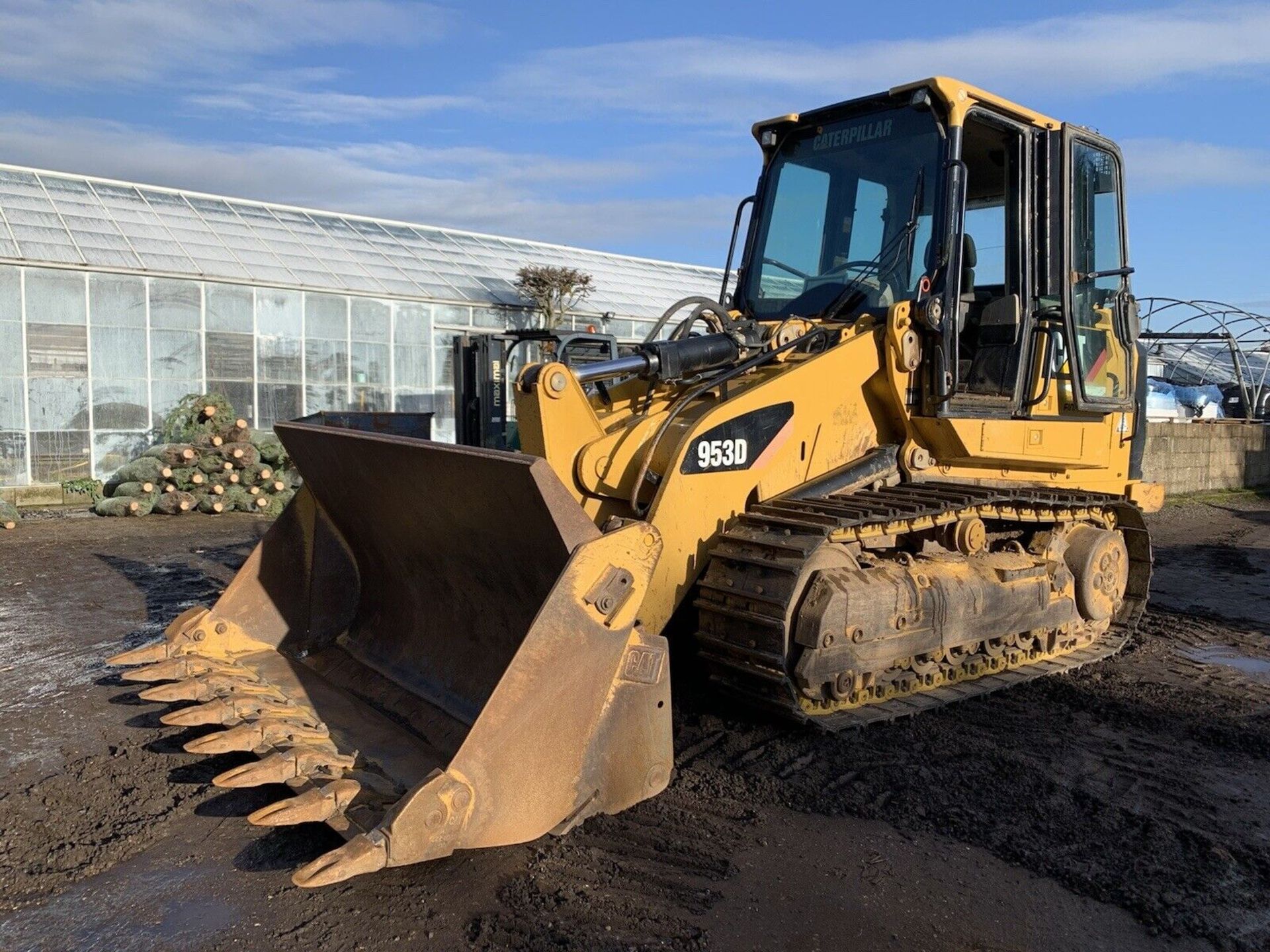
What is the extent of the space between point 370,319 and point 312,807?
1421 centimetres

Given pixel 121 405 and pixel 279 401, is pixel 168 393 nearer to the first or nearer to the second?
pixel 121 405

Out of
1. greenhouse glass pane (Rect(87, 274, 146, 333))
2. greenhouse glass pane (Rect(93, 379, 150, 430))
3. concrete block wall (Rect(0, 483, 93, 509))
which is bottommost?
concrete block wall (Rect(0, 483, 93, 509))

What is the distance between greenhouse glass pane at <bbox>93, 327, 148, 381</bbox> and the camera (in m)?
14.5

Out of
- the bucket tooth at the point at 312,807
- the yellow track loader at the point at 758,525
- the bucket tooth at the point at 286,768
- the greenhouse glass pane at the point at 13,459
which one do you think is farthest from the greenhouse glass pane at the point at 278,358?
the bucket tooth at the point at 312,807

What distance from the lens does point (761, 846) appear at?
3.79 meters

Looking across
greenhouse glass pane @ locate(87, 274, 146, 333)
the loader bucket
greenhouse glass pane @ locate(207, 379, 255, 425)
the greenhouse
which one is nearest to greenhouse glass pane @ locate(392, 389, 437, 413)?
the greenhouse

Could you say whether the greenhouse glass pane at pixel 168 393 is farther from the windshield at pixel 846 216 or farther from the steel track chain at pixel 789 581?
the steel track chain at pixel 789 581

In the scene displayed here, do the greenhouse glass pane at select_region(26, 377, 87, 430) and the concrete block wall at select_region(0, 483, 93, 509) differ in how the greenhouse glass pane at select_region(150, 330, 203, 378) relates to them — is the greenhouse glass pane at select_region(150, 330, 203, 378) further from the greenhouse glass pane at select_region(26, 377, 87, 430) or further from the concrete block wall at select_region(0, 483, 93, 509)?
the concrete block wall at select_region(0, 483, 93, 509)

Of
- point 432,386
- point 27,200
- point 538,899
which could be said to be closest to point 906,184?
point 538,899

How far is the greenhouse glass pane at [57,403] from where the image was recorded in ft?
46.3

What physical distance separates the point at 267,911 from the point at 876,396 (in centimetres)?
376

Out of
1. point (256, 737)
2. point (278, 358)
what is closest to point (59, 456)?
point (278, 358)

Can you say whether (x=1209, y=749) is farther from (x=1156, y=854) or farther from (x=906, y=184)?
(x=906, y=184)

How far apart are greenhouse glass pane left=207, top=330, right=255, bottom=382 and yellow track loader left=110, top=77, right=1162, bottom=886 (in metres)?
10.8
